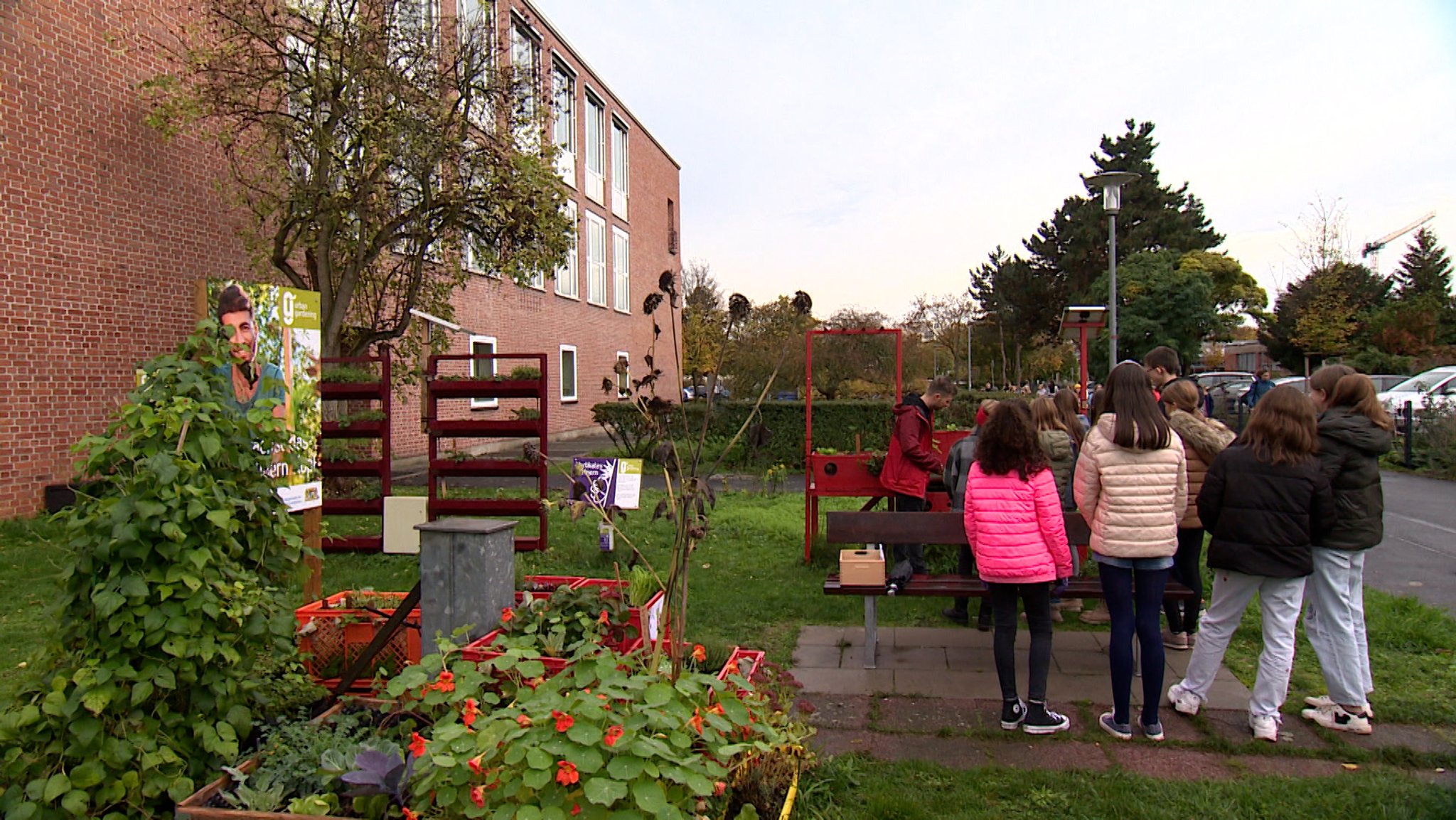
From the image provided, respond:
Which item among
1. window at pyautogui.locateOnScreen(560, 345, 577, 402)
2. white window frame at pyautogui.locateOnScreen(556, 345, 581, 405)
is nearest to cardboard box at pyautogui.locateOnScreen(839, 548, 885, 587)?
white window frame at pyautogui.locateOnScreen(556, 345, 581, 405)

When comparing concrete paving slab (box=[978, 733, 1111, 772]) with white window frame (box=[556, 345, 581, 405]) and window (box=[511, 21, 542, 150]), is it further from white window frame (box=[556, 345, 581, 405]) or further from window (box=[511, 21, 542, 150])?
white window frame (box=[556, 345, 581, 405])

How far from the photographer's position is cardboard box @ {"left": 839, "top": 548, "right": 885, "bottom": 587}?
5445mm

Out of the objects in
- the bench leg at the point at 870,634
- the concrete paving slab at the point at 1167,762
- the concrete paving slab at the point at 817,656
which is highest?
the bench leg at the point at 870,634

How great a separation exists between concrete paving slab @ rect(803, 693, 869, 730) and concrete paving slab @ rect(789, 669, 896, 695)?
8 centimetres

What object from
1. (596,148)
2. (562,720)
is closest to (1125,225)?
(596,148)

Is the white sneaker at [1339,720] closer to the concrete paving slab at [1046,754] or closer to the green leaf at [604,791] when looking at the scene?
the concrete paving slab at [1046,754]

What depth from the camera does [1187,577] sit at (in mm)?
5836

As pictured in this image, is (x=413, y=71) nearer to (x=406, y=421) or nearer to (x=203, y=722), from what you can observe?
(x=406, y=421)

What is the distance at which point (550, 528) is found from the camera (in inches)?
393

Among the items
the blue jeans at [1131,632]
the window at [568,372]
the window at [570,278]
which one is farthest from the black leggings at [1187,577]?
the window at [568,372]

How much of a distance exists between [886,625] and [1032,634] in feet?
6.53

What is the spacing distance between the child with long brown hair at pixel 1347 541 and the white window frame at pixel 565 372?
23621 mm

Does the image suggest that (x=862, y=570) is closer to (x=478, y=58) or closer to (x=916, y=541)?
(x=916, y=541)

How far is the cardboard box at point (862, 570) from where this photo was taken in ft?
17.9
